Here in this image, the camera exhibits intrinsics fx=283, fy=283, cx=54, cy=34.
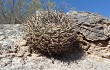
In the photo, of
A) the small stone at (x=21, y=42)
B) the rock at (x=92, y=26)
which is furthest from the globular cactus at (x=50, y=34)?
the rock at (x=92, y=26)

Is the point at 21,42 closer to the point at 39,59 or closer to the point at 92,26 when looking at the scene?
the point at 39,59

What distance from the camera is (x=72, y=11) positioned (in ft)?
28.7

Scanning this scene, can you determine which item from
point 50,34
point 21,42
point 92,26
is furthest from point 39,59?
point 92,26

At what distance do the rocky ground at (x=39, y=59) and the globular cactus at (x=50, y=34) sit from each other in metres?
0.24

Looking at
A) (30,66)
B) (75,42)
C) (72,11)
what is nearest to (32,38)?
(30,66)

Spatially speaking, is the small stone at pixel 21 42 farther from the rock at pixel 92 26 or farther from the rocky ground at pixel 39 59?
the rock at pixel 92 26

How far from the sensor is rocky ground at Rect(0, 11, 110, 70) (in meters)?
7.14

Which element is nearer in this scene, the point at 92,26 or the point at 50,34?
the point at 50,34

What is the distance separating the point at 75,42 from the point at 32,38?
1.31 metres

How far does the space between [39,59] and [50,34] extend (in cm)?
71

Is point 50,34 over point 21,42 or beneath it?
over

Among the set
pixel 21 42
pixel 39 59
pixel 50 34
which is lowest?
pixel 39 59

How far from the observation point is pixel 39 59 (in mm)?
7336

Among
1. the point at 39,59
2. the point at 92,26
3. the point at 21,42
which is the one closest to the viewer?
the point at 39,59
